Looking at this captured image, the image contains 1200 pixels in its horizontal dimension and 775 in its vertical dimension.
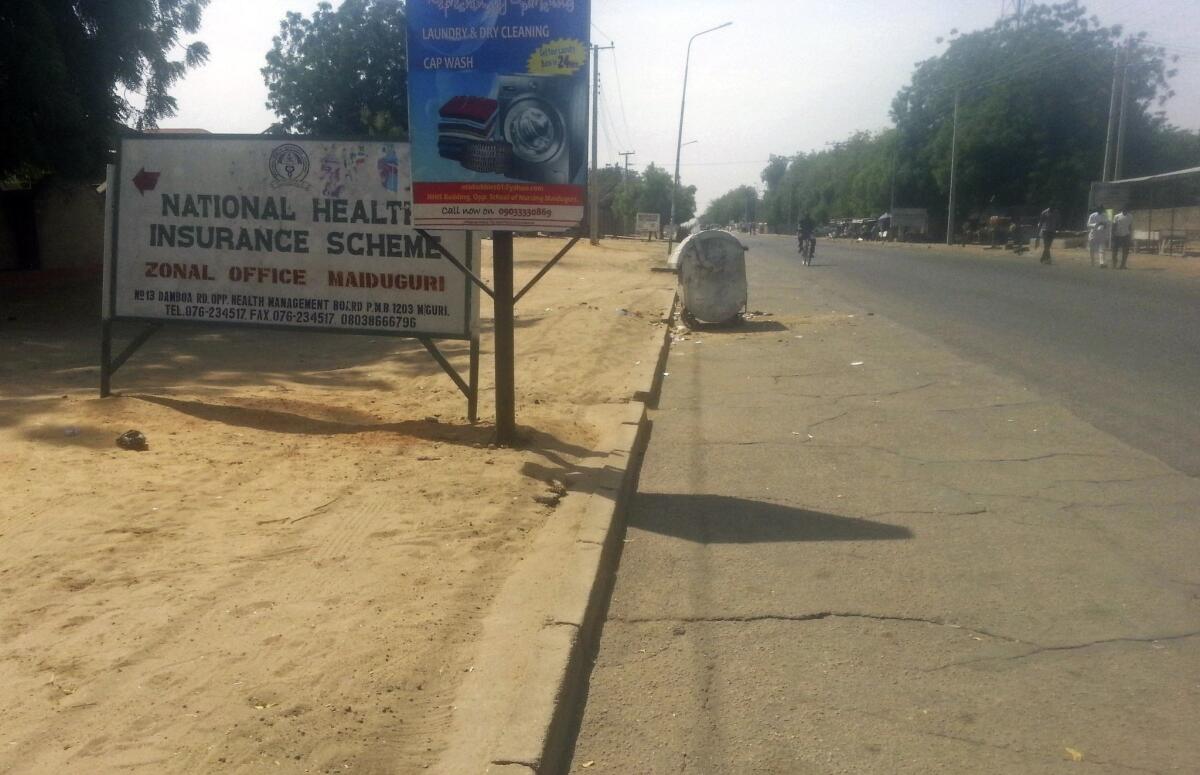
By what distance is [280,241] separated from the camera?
28.5 feet

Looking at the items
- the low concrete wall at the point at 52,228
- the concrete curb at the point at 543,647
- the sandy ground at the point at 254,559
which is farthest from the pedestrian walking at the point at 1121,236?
the concrete curb at the point at 543,647

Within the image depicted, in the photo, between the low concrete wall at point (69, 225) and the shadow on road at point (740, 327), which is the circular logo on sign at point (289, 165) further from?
the low concrete wall at point (69, 225)

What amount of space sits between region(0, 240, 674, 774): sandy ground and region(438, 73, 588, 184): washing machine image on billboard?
1.83 metres

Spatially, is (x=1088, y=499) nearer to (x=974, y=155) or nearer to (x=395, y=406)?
(x=395, y=406)

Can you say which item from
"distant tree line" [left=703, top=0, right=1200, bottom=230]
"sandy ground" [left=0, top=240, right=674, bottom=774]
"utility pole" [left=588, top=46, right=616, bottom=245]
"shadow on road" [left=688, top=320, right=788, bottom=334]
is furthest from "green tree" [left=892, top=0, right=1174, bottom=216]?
"sandy ground" [left=0, top=240, right=674, bottom=774]

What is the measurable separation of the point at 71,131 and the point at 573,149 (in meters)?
12.5

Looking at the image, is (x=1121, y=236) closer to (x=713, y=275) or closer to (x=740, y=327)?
(x=740, y=327)

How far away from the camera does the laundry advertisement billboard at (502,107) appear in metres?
6.97

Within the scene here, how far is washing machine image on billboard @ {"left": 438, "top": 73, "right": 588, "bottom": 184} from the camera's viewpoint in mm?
7035

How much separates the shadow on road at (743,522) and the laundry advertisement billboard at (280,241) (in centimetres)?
245

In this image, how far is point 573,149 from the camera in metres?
7.10

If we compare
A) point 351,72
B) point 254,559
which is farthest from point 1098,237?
point 254,559

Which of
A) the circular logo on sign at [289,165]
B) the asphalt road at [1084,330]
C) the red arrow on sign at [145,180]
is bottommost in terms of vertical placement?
the asphalt road at [1084,330]

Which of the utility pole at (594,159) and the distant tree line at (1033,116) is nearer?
the utility pole at (594,159)
